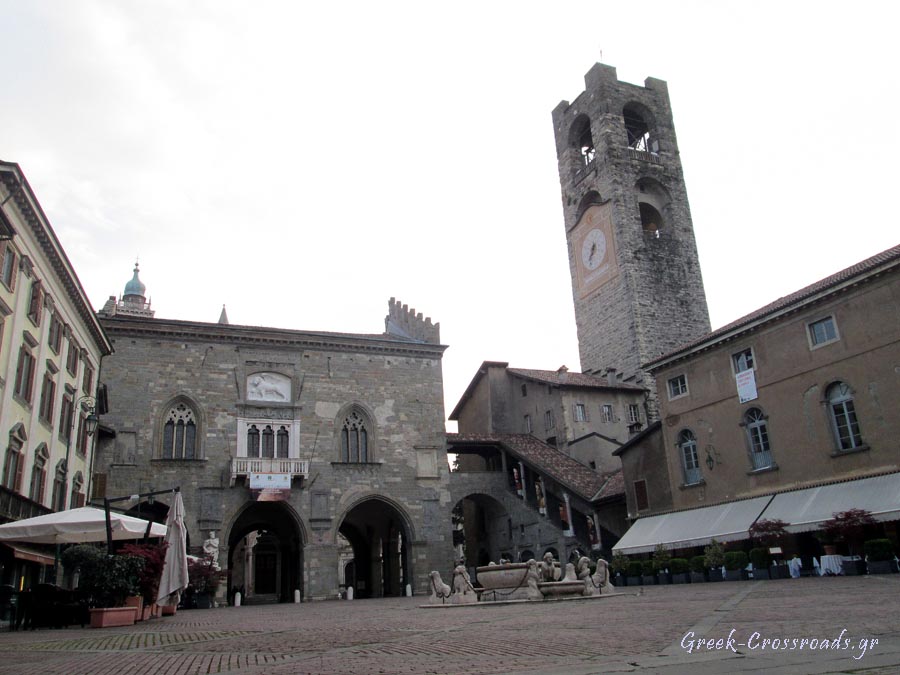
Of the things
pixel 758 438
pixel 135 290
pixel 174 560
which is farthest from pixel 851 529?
pixel 135 290

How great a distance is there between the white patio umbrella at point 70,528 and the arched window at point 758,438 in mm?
17541

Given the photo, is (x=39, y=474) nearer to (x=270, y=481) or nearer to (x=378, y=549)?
(x=270, y=481)

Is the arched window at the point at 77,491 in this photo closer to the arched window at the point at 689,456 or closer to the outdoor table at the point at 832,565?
the arched window at the point at 689,456

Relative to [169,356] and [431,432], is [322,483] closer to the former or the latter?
[431,432]

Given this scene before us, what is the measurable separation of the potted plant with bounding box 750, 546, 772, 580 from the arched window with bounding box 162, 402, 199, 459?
70.3 feet

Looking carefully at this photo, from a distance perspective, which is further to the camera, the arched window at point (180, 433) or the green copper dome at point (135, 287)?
the green copper dome at point (135, 287)

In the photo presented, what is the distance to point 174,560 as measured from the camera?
16.1 meters

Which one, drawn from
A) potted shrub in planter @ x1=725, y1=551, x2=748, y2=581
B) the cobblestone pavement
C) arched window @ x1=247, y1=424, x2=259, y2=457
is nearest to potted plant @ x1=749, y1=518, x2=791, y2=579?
potted shrub in planter @ x1=725, y1=551, x2=748, y2=581

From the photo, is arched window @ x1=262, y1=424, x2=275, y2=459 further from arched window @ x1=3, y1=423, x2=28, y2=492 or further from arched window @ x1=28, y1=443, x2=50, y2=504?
arched window @ x1=3, y1=423, x2=28, y2=492

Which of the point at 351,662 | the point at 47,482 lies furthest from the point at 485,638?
the point at 47,482

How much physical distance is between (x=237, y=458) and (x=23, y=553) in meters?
13.2

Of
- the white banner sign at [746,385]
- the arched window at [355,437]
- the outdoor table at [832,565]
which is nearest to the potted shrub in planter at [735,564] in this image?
the outdoor table at [832,565]

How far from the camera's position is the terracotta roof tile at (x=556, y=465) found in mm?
32656

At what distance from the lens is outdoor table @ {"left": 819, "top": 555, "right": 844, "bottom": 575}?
60.2 ft
